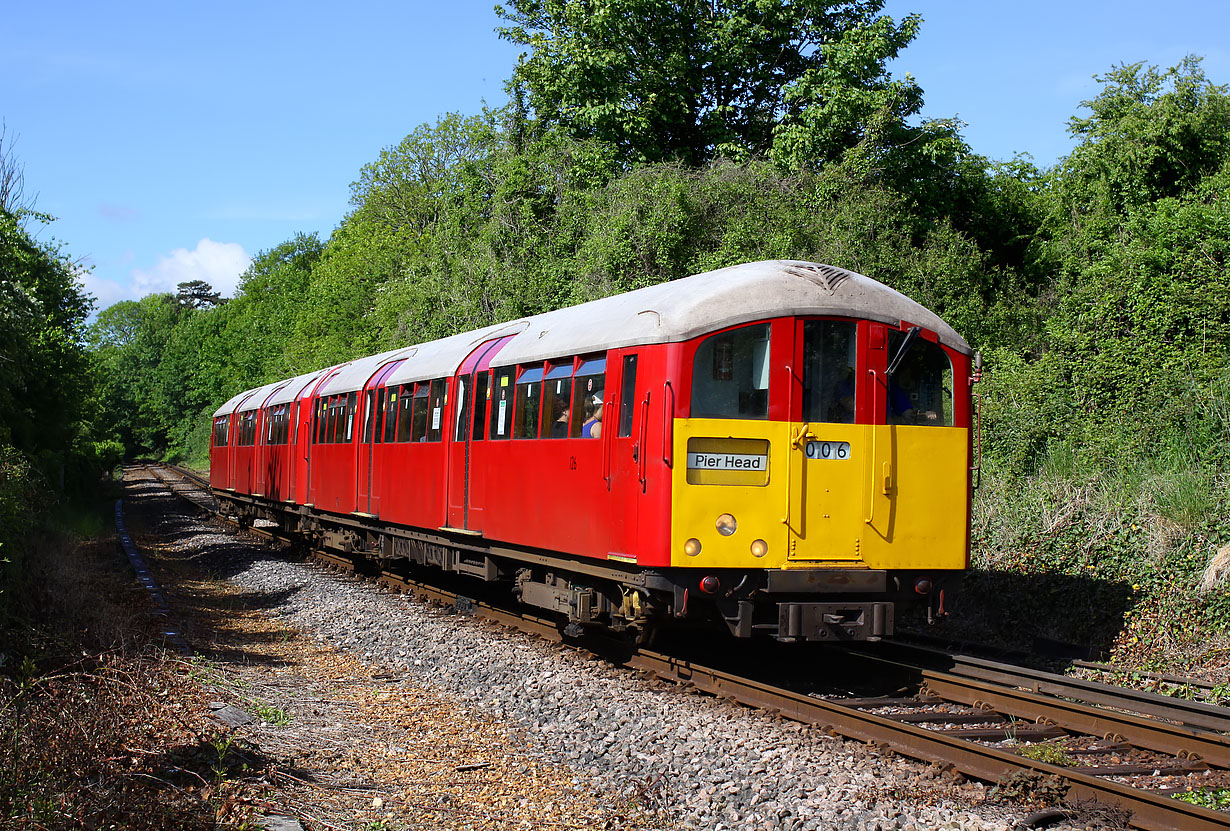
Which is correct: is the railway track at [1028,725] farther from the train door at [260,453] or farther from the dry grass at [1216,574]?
the train door at [260,453]

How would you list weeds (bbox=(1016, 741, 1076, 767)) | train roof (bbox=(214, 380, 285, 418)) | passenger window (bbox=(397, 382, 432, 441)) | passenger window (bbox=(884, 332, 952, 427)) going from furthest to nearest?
1. train roof (bbox=(214, 380, 285, 418))
2. passenger window (bbox=(397, 382, 432, 441))
3. passenger window (bbox=(884, 332, 952, 427))
4. weeds (bbox=(1016, 741, 1076, 767))

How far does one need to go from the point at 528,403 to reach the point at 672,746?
440cm

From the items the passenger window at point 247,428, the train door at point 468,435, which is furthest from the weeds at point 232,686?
the passenger window at point 247,428

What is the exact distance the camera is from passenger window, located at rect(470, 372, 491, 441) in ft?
39.4

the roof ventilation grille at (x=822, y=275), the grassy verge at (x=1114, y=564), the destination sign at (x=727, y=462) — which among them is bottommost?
the grassy verge at (x=1114, y=564)

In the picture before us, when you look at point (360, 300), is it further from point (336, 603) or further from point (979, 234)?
point (336, 603)

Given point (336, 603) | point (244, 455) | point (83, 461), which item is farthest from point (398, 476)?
point (83, 461)

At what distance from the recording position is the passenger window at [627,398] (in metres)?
8.70

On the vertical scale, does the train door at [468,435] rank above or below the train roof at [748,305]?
below

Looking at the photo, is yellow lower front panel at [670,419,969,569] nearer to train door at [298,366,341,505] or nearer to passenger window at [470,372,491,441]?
passenger window at [470,372,491,441]

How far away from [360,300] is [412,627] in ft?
118

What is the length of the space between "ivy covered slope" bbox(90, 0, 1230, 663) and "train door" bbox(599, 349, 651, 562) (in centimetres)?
520

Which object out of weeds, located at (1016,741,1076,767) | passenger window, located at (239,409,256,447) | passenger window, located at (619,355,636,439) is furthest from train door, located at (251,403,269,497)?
weeds, located at (1016,741,1076,767)

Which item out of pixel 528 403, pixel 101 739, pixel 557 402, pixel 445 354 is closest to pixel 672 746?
pixel 101 739
